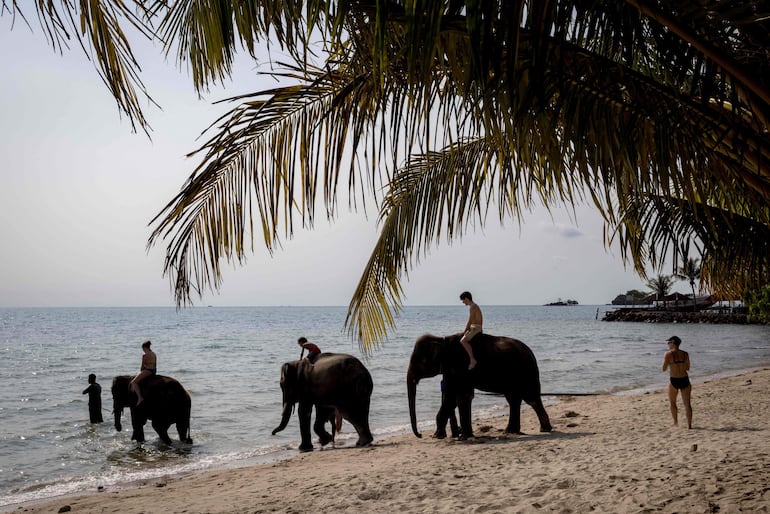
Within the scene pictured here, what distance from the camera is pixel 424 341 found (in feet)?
34.9

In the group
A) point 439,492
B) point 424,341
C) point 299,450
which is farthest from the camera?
point 299,450

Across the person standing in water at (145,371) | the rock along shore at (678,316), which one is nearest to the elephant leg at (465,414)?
the person standing in water at (145,371)

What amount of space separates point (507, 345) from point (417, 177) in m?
6.11

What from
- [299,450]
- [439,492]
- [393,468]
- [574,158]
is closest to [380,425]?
[299,450]

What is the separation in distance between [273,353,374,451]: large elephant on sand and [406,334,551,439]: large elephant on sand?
1.05 meters

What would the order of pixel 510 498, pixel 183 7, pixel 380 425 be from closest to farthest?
1. pixel 183 7
2. pixel 510 498
3. pixel 380 425

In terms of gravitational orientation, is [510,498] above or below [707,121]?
below

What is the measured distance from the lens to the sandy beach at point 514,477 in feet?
19.6

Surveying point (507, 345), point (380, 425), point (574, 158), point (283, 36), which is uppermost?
point (283, 36)

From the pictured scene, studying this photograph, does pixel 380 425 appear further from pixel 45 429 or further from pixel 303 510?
pixel 303 510

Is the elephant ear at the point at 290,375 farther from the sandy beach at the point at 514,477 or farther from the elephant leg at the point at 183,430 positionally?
the elephant leg at the point at 183,430

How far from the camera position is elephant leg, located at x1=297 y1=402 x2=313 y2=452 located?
1168 centimetres

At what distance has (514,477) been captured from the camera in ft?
24.0

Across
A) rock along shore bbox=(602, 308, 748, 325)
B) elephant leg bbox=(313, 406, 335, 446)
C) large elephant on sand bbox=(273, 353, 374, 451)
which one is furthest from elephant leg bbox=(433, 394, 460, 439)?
rock along shore bbox=(602, 308, 748, 325)
